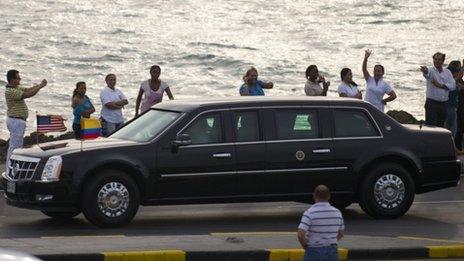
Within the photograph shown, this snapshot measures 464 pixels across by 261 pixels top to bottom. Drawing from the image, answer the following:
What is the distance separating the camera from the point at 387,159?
18.0 meters

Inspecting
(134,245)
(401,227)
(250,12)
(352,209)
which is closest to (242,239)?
(134,245)

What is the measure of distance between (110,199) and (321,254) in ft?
18.3

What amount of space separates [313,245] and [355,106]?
262 inches

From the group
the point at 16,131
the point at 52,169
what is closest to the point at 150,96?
the point at 16,131

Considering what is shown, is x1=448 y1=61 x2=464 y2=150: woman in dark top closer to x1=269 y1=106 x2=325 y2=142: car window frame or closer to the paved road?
the paved road

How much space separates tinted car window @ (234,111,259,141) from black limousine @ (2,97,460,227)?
0.01 meters

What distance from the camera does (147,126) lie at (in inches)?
691

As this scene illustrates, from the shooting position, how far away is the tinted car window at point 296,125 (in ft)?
58.0

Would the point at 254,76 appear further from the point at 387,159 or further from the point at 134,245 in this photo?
the point at 134,245

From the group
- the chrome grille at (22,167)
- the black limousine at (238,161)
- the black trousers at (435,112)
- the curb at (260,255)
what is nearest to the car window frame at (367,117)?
the black limousine at (238,161)

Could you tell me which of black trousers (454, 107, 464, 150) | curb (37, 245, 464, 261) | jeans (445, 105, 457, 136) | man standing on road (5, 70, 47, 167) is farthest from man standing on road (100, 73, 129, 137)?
curb (37, 245, 464, 261)

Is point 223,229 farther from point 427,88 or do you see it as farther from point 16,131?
point 427,88

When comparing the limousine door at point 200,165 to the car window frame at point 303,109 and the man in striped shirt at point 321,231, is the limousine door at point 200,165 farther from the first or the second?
the man in striped shirt at point 321,231

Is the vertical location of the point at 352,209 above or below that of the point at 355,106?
below
